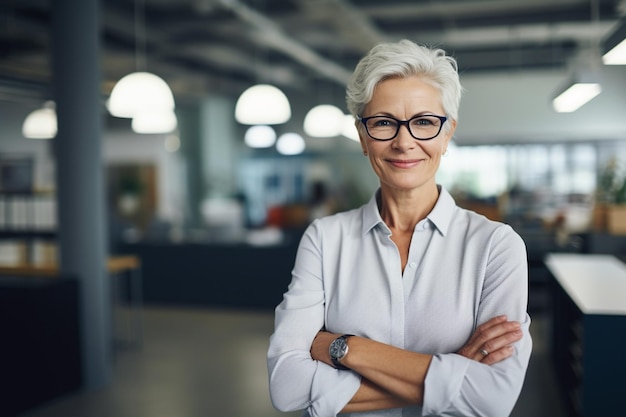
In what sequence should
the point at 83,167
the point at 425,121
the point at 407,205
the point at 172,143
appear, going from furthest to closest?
the point at 172,143 → the point at 83,167 → the point at 407,205 → the point at 425,121

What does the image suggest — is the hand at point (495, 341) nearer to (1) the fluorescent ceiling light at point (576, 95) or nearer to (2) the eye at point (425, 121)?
(2) the eye at point (425, 121)

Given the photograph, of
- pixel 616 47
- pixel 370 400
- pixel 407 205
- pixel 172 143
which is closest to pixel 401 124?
pixel 407 205

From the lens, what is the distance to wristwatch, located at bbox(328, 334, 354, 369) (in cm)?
151

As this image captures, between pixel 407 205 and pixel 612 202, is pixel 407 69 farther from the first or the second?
pixel 612 202

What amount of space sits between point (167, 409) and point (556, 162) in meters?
10.4

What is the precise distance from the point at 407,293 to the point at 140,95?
4234mm

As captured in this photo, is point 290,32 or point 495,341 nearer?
point 495,341

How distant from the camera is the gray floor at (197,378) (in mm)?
4570

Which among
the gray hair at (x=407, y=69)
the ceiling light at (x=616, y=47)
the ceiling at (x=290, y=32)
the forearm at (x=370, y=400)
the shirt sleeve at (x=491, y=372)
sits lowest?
the forearm at (x=370, y=400)

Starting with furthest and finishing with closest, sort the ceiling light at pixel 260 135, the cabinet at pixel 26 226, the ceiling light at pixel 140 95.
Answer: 1. the ceiling light at pixel 260 135
2. the cabinet at pixel 26 226
3. the ceiling light at pixel 140 95

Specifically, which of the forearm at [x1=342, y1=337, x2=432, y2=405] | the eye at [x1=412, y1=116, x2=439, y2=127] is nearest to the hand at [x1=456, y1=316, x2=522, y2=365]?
the forearm at [x1=342, y1=337, x2=432, y2=405]

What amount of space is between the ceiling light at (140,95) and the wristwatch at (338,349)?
4.15 meters

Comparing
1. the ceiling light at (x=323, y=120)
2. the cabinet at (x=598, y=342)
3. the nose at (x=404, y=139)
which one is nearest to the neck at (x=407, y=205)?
the nose at (x=404, y=139)

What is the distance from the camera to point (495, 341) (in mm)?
1438
